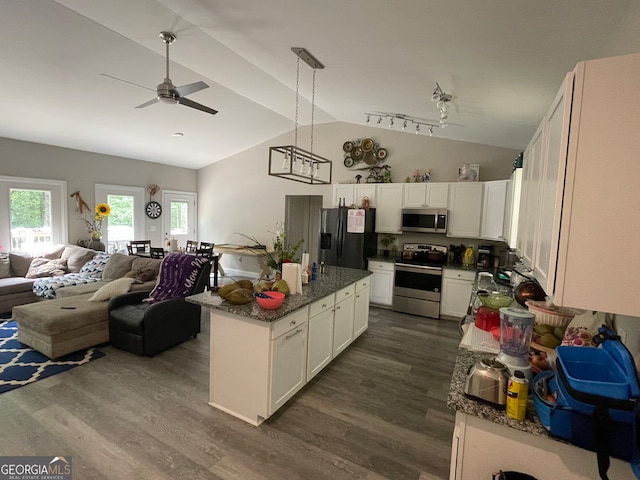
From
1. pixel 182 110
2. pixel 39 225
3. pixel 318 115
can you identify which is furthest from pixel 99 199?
pixel 318 115

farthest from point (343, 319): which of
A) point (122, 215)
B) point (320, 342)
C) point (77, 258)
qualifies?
point (122, 215)

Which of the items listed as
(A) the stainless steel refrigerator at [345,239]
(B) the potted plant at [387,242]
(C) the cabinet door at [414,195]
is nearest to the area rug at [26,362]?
(A) the stainless steel refrigerator at [345,239]

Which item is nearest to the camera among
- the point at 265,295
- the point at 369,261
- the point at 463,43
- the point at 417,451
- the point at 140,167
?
the point at 463,43

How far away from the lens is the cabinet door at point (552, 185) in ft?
3.34

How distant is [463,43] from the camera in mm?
2000

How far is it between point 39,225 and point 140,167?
2216 millimetres

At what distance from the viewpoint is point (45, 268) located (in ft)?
16.5

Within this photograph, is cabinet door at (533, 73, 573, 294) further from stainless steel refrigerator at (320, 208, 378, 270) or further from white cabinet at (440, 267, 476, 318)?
stainless steel refrigerator at (320, 208, 378, 270)

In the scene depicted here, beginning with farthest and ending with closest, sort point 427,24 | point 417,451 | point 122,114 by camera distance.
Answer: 1. point 122,114
2. point 417,451
3. point 427,24

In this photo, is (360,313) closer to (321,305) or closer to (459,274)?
(321,305)

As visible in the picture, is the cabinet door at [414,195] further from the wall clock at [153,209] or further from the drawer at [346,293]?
the wall clock at [153,209]

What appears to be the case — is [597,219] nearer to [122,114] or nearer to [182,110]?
[182,110]

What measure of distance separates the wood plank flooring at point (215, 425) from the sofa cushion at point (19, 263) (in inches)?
123

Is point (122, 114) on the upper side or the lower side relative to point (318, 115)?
lower
